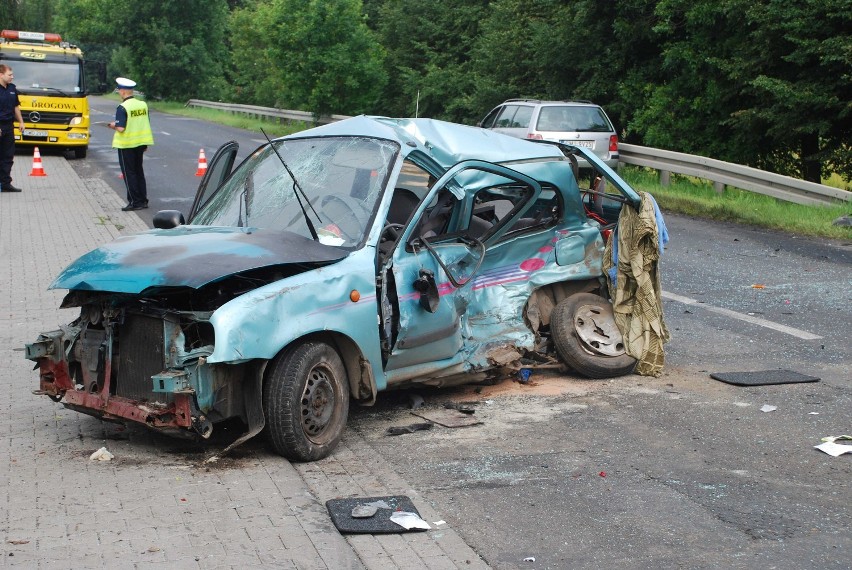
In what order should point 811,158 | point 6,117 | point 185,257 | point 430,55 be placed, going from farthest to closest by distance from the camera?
point 430,55, point 811,158, point 6,117, point 185,257

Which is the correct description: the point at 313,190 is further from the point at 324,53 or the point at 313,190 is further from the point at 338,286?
the point at 324,53

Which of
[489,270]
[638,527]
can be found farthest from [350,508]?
[489,270]

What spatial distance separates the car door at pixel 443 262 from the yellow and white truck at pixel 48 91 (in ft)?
63.0

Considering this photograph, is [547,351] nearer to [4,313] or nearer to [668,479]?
[668,479]

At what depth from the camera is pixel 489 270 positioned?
7.53 meters

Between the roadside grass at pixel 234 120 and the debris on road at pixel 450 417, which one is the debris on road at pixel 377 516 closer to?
the debris on road at pixel 450 417

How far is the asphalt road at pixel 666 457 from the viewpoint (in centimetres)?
499

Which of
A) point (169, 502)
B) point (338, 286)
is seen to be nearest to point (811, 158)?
point (338, 286)

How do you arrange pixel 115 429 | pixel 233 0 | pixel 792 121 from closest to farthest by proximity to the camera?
pixel 115 429 → pixel 792 121 → pixel 233 0

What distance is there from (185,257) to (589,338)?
3290mm

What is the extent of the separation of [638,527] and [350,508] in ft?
4.69

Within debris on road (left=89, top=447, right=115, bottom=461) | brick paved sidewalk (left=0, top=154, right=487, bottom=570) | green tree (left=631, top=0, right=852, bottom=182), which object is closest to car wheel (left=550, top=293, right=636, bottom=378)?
brick paved sidewalk (left=0, top=154, right=487, bottom=570)

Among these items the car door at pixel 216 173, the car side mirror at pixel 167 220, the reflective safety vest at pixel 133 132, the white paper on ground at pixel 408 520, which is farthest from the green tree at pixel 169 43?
the white paper on ground at pixel 408 520

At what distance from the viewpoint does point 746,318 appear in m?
9.95
